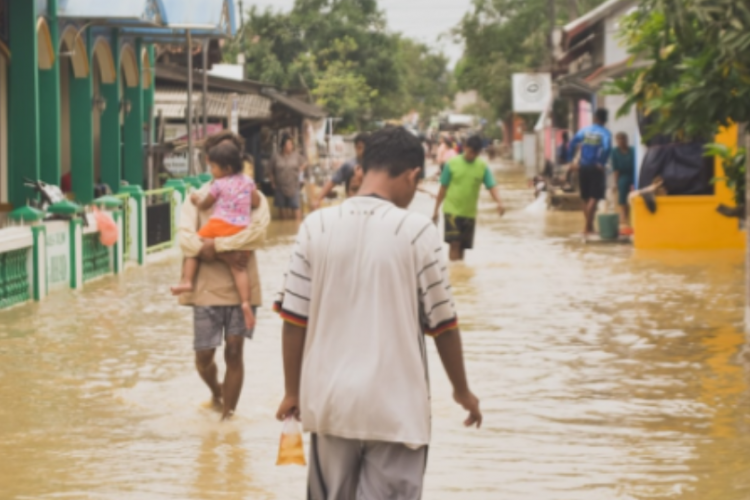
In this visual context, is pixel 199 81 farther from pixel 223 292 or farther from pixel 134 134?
pixel 223 292

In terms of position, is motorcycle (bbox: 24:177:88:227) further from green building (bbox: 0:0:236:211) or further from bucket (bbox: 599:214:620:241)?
bucket (bbox: 599:214:620:241)

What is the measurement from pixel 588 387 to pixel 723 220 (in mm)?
11244

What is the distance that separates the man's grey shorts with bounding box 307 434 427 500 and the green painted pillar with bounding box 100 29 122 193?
19.6 m

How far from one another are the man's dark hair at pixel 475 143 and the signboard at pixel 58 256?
4637 mm

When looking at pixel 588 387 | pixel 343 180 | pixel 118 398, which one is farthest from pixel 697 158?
pixel 118 398

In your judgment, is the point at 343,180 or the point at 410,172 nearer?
the point at 410,172

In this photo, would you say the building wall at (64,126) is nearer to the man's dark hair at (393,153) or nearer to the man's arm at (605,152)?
the man's arm at (605,152)

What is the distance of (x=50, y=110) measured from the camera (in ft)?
63.5

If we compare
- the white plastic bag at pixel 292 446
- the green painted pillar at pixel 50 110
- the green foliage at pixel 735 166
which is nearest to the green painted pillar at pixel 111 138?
the green painted pillar at pixel 50 110

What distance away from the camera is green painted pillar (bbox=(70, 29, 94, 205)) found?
21953 millimetres

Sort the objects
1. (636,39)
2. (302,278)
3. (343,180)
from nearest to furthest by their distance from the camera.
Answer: (302,278)
(636,39)
(343,180)

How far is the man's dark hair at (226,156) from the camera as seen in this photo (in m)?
9.26

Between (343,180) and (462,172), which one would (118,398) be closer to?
(343,180)

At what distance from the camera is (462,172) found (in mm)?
18547
